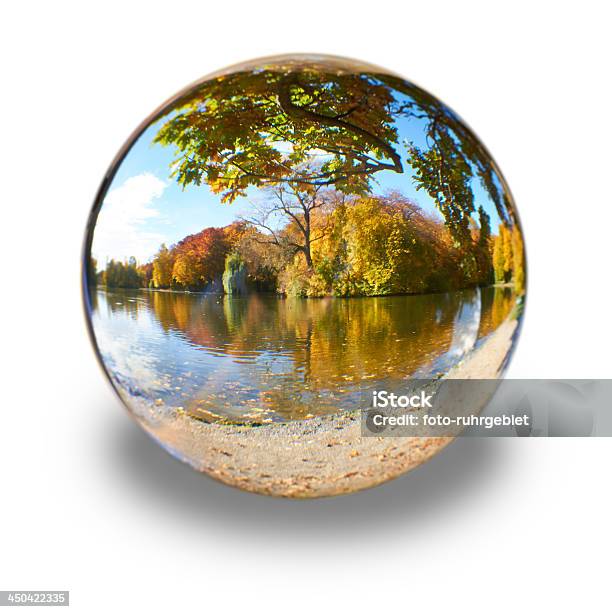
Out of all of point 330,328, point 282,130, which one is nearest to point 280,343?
point 330,328

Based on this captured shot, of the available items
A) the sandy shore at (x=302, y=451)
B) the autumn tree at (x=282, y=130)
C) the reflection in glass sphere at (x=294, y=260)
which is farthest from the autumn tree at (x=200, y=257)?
the sandy shore at (x=302, y=451)

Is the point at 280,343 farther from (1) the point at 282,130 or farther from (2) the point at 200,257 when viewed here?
(1) the point at 282,130

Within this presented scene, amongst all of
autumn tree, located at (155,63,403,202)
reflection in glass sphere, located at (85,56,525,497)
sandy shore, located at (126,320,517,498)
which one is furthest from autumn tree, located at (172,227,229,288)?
sandy shore, located at (126,320,517,498)

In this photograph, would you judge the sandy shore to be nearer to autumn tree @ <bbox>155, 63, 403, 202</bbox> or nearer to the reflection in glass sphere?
the reflection in glass sphere

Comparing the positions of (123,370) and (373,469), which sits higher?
(123,370)

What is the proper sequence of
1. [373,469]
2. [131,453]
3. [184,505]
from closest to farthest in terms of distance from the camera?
[373,469], [184,505], [131,453]

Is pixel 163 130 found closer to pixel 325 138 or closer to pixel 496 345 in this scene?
pixel 325 138

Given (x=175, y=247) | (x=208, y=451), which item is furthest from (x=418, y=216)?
(x=208, y=451)
